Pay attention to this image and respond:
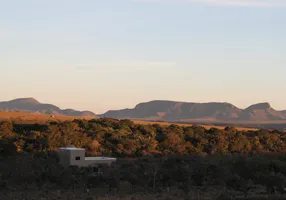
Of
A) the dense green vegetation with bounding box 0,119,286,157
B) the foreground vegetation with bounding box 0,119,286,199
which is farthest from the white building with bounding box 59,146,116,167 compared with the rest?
the dense green vegetation with bounding box 0,119,286,157

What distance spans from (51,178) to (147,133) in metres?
33.7

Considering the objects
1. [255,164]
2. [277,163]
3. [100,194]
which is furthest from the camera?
[277,163]

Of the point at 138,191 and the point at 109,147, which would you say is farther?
the point at 109,147

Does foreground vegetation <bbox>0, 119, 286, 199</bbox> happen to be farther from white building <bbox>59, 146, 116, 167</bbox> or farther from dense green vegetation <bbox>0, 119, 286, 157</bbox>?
white building <bbox>59, 146, 116, 167</bbox>

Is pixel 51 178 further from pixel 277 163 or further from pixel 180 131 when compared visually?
pixel 180 131

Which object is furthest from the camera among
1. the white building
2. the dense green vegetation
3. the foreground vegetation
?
the dense green vegetation

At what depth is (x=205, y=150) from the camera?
236 ft

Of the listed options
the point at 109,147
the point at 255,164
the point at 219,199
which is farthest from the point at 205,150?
the point at 219,199

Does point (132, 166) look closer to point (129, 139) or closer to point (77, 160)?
point (77, 160)

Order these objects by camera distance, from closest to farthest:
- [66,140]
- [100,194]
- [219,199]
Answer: [219,199] → [100,194] → [66,140]

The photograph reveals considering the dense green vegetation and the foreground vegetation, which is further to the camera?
the dense green vegetation

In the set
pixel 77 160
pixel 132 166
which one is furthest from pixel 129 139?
pixel 132 166

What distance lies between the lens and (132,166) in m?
49.5

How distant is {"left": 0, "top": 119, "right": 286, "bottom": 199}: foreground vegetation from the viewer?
133 ft
